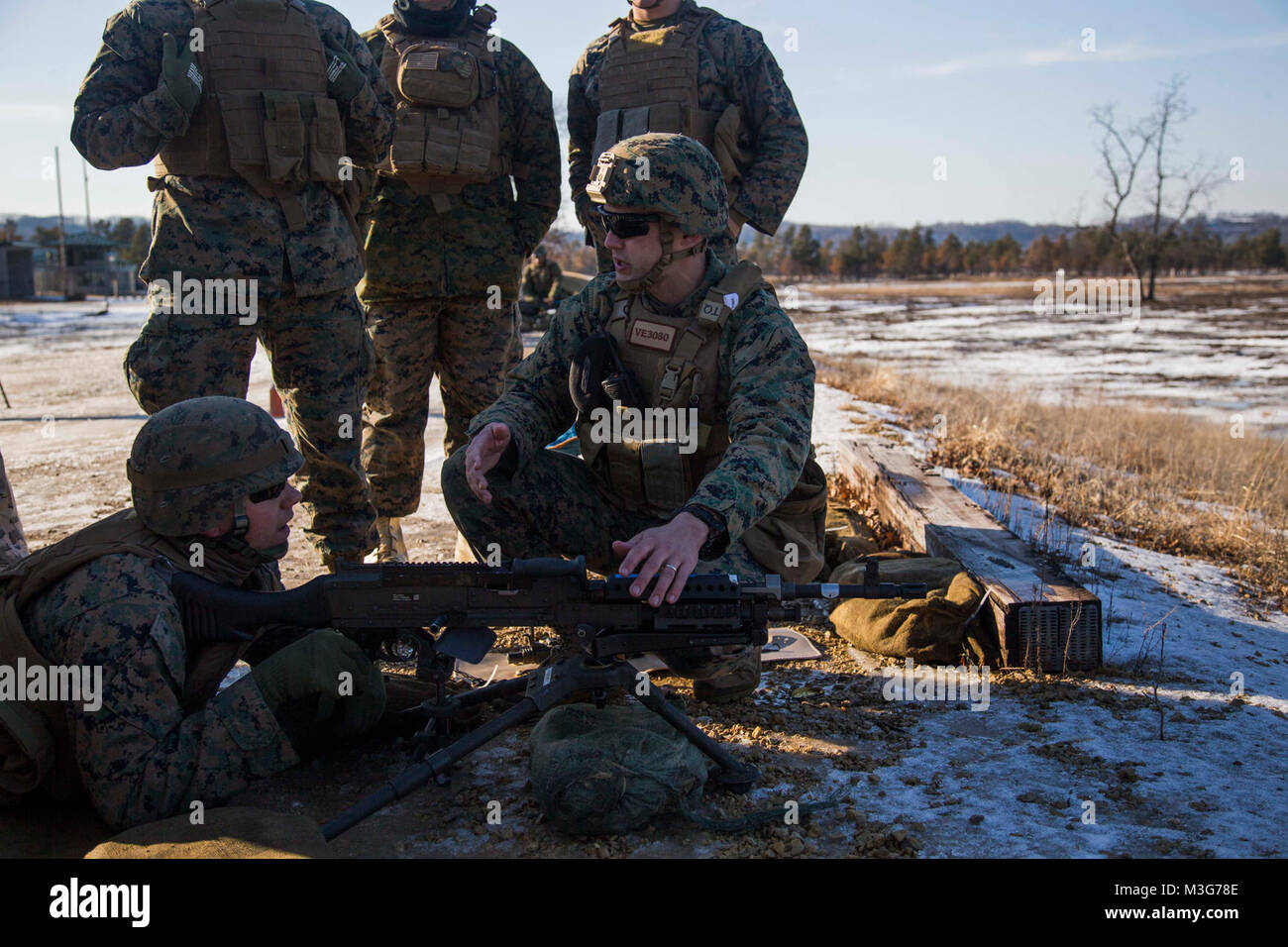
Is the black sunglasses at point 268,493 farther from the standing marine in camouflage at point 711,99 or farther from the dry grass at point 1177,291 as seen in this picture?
the dry grass at point 1177,291

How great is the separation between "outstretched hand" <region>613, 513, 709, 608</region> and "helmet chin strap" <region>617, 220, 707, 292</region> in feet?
3.87

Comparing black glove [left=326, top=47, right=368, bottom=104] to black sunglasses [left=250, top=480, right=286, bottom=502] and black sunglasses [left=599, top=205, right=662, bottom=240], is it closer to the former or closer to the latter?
black sunglasses [left=599, top=205, right=662, bottom=240]

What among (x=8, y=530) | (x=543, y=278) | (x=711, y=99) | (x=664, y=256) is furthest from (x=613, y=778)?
(x=543, y=278)

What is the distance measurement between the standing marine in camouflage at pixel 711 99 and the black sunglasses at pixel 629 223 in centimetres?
172

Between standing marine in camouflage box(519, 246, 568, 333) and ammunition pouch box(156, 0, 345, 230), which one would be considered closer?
ammunition pouch box(156, 0, 345, 230)

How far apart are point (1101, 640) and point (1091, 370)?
16.0m

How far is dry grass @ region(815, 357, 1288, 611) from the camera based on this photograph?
5648mm

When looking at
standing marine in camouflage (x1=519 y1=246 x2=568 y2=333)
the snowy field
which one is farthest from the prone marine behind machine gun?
standing marine in camouflage (x1=519 y1=246 x2=568 y2=333)

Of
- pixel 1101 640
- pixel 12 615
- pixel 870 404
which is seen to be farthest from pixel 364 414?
pixel 870 404

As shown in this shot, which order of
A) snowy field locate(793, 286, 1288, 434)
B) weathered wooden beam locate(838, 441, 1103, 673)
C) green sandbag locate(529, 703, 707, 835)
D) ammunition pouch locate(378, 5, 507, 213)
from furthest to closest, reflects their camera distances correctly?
snowy field locate(793, 286, 1288, 434)
ammunition pouch locate(378, 5, 507, 213)
weathered wooden beam locate(838, 441, 1103, 673)
green sandbag locate(529, 703, 707, 835)

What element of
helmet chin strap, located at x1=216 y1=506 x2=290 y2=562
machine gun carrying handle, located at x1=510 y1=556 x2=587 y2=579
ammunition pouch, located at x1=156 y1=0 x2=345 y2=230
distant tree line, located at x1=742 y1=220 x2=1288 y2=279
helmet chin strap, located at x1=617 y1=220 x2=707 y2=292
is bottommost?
machine gun carrying handle, located at x1=510 y1=556 x2=587 y2=579

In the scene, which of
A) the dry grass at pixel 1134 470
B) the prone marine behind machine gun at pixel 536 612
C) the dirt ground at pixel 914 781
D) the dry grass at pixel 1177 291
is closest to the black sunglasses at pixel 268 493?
the prone marine behind machine gun at pixel 536 612

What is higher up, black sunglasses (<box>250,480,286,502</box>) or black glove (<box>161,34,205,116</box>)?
black glove (<box>161,34,205,116</box>)

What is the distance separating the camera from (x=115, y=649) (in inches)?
103
